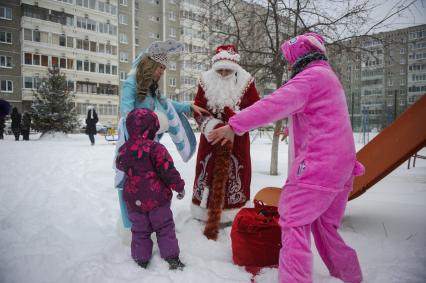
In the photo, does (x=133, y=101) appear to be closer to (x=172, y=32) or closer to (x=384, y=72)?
(x=384, y=72)

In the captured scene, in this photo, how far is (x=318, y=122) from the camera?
6.56 feet

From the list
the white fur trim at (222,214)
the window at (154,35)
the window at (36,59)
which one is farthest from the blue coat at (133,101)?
the window at (154,35)

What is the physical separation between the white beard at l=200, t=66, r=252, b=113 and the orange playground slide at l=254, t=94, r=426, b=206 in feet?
3.86

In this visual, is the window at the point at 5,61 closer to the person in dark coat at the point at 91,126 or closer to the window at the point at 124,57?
the window at the point at 124,57

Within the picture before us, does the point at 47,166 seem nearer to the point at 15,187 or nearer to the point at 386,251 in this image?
the point at 15,187

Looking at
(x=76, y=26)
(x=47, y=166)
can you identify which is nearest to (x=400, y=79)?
(x=76, y=26)

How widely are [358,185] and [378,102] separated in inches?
2147

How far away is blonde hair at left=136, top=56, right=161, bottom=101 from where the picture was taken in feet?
9.79

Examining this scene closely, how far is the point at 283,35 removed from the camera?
7047 mm

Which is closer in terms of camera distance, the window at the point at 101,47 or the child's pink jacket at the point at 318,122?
the child's pink jacket at the point at 318,122

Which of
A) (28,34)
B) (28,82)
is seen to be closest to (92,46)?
(28,34)

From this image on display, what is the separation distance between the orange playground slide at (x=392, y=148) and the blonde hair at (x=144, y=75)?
1793 mm

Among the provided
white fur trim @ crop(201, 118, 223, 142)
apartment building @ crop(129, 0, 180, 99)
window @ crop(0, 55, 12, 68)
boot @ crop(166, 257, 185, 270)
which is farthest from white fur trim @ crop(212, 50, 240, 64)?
apartment building @ crop(129, 0, 180, 99)

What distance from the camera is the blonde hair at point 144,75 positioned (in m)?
2.98
